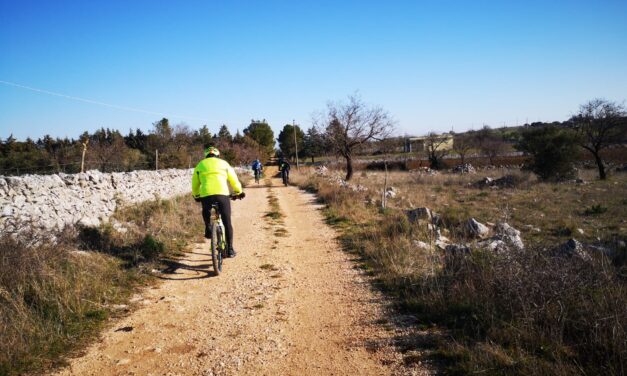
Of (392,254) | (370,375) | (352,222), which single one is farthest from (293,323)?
(352,222)

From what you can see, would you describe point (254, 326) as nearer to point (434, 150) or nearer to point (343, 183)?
point (343, 183)

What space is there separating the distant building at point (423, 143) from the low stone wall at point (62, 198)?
1229 inches

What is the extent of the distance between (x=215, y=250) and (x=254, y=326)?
7.12ft

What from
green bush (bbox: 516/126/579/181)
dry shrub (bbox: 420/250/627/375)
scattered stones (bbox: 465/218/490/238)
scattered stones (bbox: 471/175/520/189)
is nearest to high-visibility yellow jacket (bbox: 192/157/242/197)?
dry shrub (bbox: 420/250/627/375)

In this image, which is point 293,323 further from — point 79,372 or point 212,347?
point 79,372

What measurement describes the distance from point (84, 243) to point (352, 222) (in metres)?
6.90

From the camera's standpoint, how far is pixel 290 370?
3354 mm

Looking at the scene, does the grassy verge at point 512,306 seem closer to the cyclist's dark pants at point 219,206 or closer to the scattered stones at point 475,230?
the cyclist's dark pants at point 219,206

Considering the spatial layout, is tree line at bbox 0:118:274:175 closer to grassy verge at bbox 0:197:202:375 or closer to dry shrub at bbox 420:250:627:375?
grassy verge at bbox 0:197:202:375

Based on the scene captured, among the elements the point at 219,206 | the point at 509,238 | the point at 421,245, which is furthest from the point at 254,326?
the point at 509,238

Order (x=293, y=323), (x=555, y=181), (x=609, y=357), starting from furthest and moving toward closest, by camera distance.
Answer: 1. (x=555, y=181)
2. (x=293, y=323)
3. (x=609, y=357)

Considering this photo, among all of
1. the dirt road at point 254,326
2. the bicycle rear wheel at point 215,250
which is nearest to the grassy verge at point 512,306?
the dirt road at point 254,326

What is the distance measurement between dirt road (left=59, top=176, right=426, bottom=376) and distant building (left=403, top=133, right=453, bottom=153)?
34079mm

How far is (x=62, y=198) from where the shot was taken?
28.5 feet
